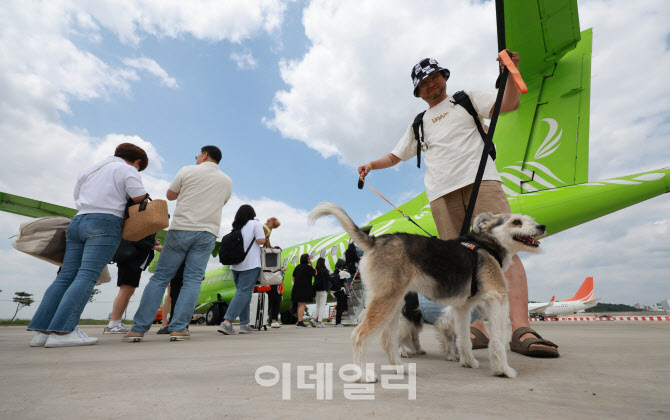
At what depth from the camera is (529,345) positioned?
2668 mm

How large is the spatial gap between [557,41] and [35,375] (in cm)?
1034

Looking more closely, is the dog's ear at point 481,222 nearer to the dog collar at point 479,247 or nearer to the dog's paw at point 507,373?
the dog collar at point 479,247

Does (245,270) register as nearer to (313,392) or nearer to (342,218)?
(342,218)

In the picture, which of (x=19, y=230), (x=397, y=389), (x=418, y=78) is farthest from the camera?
(x=19, y=230)

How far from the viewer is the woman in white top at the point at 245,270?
5.71 metres

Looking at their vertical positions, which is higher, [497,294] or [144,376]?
[497,294]

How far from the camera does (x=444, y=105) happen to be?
3305 mm

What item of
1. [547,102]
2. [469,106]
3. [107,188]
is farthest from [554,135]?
[107,188]

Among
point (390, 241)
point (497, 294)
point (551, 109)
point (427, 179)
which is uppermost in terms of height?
point (551, 109)

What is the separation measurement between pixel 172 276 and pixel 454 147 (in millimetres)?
3783

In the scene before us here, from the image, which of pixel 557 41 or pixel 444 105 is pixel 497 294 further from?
pixel 557 41

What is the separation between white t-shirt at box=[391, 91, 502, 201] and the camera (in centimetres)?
306

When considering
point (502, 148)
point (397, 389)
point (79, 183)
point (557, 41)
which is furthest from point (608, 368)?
point (557, 41)

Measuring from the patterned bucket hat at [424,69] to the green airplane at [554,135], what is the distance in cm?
476
